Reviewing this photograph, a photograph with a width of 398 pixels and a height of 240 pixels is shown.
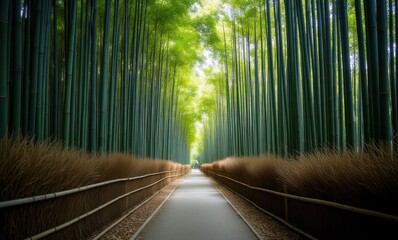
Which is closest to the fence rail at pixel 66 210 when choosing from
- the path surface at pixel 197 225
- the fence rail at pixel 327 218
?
the path surface at pixel 197 225

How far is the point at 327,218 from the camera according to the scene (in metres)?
3.84

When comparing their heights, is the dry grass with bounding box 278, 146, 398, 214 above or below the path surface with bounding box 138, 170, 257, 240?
above

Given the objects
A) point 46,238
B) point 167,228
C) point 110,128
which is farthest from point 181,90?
point 46,238

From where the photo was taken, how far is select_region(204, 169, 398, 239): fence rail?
274 cm

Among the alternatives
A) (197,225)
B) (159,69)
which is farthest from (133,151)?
(159,69)

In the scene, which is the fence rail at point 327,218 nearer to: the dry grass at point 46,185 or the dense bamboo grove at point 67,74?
the dry grass at point 46,185

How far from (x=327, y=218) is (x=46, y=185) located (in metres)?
2.98

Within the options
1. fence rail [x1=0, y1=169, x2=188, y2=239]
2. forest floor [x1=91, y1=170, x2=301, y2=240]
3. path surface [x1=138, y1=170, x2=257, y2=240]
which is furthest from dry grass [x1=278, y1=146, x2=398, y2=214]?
fence rail [x1=0, y1=169, x2=188, y2=239]

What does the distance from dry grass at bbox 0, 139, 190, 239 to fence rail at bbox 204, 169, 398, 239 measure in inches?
113

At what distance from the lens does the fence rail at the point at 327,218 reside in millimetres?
2737

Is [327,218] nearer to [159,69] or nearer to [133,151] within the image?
[133,151]

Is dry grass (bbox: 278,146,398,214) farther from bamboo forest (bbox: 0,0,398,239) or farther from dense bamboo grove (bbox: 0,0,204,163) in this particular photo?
dense bamboo grove (bbox: 0,0,204,163)

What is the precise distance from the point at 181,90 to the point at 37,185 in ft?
87.3

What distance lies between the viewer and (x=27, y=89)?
5.42 metres
